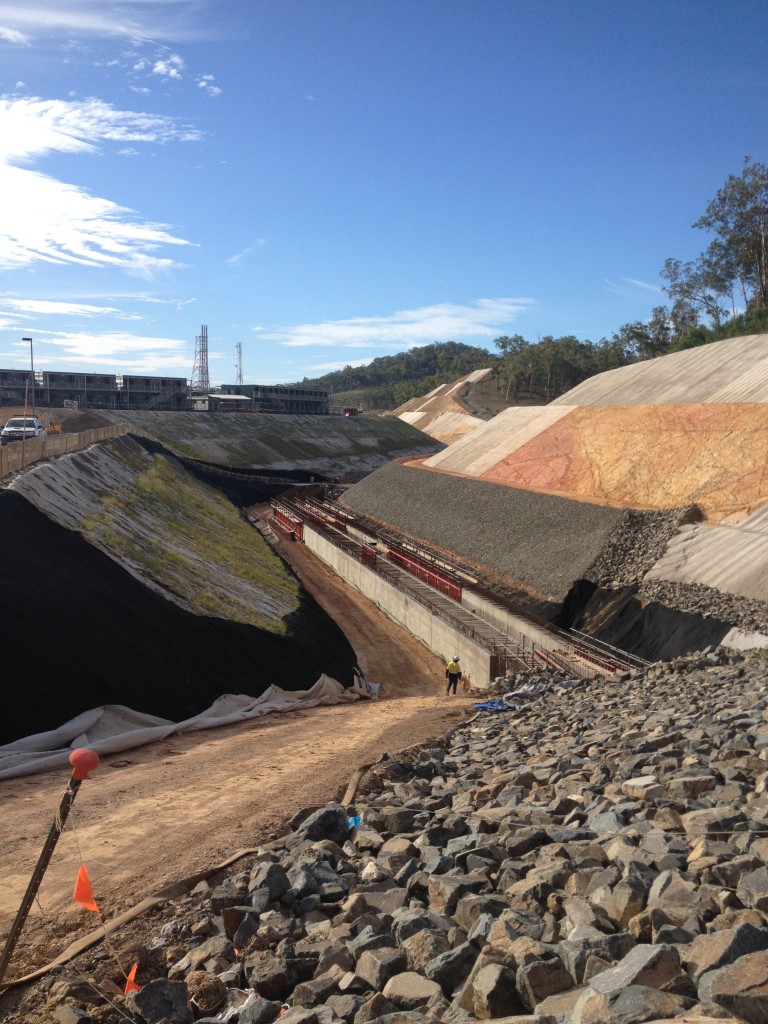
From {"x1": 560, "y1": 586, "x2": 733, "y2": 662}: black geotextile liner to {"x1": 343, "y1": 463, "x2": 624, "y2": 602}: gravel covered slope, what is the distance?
1.69 m

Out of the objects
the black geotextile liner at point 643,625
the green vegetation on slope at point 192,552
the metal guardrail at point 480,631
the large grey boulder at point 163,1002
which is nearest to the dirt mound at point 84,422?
the green vegetation on slope at point 192,552

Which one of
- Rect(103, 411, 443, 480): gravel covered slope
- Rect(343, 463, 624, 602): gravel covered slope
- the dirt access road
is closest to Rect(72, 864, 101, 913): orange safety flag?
the dirt access road

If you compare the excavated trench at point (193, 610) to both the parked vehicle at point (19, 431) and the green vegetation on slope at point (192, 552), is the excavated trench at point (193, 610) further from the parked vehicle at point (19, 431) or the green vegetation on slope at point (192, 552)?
the parked vehicle at point (19, 431)

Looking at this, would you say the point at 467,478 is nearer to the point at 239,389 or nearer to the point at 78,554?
the point at 78,554

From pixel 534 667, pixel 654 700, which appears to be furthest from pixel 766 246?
pixel 654 700

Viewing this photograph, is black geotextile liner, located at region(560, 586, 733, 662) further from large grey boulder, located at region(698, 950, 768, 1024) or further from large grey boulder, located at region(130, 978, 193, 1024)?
large grey boulder, located at region(698, 950, 768, 1024)

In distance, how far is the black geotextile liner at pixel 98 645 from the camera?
54.1ft

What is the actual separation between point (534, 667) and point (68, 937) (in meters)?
19.4

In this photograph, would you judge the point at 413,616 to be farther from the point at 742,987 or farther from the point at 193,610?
the point at 742,987

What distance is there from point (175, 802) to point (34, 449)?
22.0 meters

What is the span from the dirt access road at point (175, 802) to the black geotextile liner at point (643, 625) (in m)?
8.64

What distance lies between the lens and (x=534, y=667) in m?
26.0

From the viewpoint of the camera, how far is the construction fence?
27.1 m

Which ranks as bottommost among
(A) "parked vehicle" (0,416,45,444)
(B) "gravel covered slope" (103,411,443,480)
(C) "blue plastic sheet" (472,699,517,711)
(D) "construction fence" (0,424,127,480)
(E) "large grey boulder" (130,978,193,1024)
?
(C) "blue plastic sheet" (472,699,517,711)
